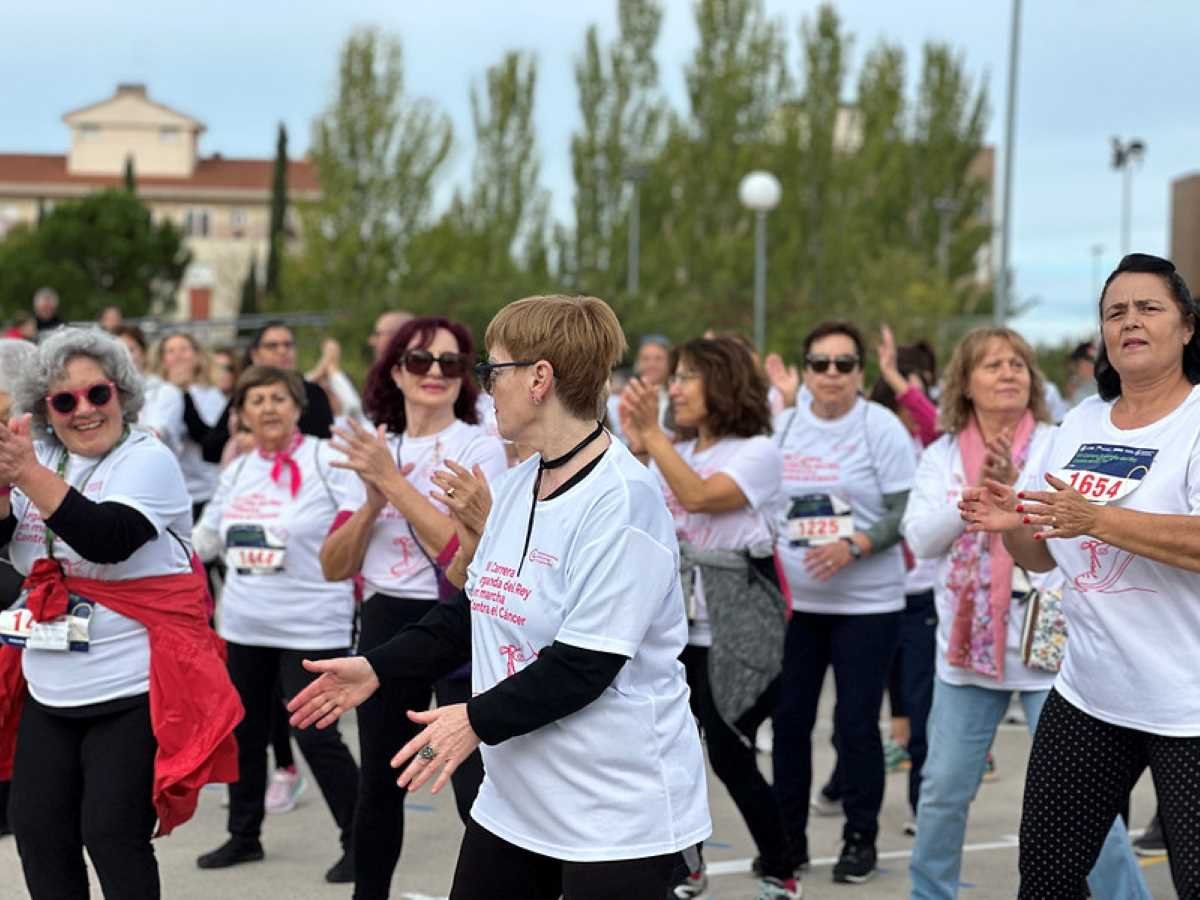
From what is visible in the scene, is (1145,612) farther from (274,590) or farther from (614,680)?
(274,590)

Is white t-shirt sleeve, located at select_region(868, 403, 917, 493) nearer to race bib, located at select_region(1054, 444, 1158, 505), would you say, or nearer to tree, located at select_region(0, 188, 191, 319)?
race bib, located at select_region(1054, 444, 1158, 505)

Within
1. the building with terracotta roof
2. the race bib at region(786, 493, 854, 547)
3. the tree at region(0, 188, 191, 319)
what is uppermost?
the building with terracotta roof

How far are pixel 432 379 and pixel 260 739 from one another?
200 cm

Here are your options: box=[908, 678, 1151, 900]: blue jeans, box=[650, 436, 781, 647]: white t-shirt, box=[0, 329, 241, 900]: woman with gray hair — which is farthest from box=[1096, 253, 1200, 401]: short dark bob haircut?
box=[0, 329, 241, 900]: woman with gray hair

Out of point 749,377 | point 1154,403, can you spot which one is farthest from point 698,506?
point 1154,403

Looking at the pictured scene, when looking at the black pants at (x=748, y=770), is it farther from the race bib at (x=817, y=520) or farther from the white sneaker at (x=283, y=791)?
the white sneaker at (x=283, y=791)

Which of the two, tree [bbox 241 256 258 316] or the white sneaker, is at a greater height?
tree [bbox 241 256 258 316]

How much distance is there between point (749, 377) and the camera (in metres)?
6.27

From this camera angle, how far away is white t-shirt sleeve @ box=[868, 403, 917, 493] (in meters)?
6.87


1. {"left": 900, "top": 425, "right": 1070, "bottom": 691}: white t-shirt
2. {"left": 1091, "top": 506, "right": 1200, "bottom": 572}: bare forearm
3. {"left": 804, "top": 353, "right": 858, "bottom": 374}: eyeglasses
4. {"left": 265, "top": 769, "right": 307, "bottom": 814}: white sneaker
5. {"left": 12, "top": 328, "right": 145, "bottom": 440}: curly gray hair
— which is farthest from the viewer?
{"left": 265, "top": 769, "right": 307, "bottom": 814}: white sneaker

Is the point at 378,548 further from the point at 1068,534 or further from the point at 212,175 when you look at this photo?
the point at 212,175

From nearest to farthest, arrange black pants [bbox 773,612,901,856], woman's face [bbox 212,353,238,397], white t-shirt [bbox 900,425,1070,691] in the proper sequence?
white t-shirt [bbox 900,425,1070,691] < black pants [bbox 773,612,901,856] < woman's face [bbox 212,353,238,397]

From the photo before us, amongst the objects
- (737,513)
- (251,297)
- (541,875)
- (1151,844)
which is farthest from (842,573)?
(251,297)

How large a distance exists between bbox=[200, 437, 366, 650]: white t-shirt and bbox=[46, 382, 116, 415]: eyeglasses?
1792mm
